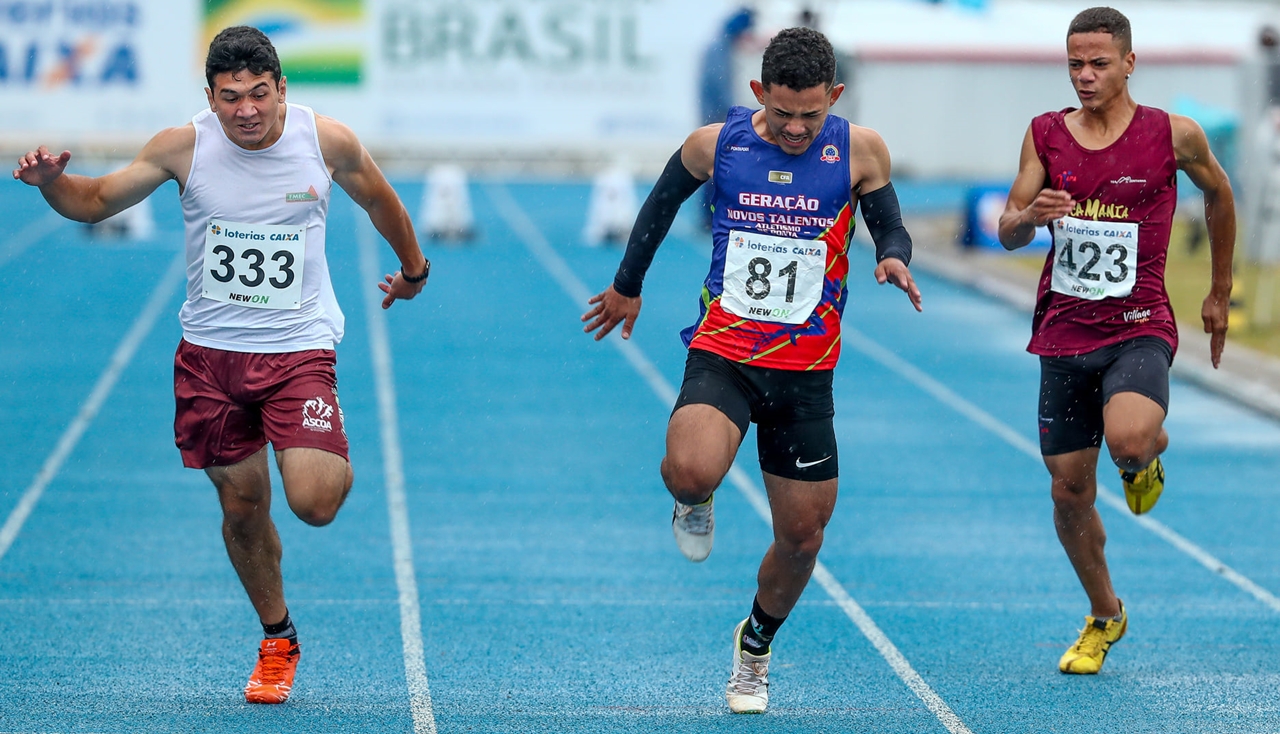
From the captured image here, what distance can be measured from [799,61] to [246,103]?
1523 mm

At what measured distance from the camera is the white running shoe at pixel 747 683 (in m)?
5.01

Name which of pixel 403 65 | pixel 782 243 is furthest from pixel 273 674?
pixel 403 65

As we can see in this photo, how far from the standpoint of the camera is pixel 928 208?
92.5 feet

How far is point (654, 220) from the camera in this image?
4.99 metres

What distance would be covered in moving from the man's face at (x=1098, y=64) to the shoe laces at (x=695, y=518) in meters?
1.72

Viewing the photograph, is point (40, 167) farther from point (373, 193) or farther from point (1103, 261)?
point (1103, 261)

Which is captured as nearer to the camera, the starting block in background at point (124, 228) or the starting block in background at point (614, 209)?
the starting block in background at point (124, 228)

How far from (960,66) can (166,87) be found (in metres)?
16.3

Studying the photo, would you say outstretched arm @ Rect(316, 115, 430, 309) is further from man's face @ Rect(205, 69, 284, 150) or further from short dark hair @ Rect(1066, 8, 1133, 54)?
short dark hair @ Rect(1066, 8, 1133, 54)

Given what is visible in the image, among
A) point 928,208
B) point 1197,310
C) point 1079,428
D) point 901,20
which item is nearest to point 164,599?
point 1079,428

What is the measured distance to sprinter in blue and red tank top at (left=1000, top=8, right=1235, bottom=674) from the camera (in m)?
5.18

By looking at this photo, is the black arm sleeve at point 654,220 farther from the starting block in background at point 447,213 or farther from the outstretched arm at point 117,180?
the starting block in background at point 447,213

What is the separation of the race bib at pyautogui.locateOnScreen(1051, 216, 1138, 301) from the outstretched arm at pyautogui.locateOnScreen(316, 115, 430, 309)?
204cm

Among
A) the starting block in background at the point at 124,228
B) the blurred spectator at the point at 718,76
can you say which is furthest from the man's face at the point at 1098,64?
the blurred spectator at the point at 718,76
